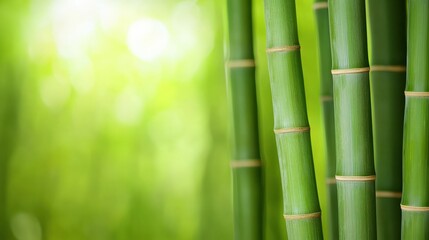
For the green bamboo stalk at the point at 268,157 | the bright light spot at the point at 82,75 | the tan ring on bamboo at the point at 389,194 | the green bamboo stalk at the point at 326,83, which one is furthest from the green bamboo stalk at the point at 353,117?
the bright light spot at the point at 82,75

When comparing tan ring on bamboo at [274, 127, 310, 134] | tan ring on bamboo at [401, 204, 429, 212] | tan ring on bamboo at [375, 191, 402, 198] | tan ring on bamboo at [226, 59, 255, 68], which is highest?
tan ring on bamboo at [226, 59, 255, 68]

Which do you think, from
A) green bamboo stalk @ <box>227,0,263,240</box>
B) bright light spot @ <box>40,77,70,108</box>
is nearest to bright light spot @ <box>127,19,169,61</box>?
bright light spot @ <box>40,77,70,108</box>

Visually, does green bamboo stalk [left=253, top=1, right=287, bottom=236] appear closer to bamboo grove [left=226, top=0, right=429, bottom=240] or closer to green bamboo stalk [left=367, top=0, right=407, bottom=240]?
bamboo grove [left=226, top=0, right=429, bottom=240]

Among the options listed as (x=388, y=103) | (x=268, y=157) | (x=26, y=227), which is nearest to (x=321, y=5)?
(x=388, y=103)

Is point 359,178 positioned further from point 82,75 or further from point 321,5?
point 82,75

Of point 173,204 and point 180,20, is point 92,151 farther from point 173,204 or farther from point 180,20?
point 180,20

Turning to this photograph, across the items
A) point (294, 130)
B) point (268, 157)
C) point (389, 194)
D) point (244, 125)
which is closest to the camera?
point (294, 130)

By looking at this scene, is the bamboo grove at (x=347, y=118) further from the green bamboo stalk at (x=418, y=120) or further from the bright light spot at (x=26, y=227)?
the bright light spot at (x=26, y=227)
